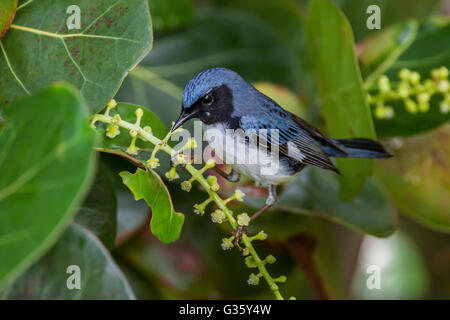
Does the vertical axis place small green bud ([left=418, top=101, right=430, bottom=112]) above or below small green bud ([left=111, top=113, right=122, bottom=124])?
above

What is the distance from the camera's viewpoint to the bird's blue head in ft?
3.04

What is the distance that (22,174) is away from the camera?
60cm

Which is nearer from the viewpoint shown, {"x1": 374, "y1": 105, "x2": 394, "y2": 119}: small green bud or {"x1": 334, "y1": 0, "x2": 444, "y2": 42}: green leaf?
{"x1": 374, "y1": 105, "x2": 394, "y2": 119}: small green bud

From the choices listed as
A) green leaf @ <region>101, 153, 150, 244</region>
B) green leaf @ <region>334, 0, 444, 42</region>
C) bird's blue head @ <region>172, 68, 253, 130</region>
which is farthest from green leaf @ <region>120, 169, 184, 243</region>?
green leaf @ <region>334, 0, 444, 42</region>

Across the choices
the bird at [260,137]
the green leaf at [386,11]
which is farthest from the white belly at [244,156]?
the green leaf at [386,11]

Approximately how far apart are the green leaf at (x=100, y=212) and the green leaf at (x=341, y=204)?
0.36 meters

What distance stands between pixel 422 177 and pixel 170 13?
29.8 inches

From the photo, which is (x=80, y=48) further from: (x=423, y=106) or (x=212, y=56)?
(x=423, y=106)

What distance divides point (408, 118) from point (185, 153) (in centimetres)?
65

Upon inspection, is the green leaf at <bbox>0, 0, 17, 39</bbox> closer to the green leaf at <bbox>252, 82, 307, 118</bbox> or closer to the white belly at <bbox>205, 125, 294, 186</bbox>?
the white belly at <bbox>205, 125, 294, 186</bbox>

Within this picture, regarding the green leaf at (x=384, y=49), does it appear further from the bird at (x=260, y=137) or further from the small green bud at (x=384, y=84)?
the bird at (x=260, y=137)

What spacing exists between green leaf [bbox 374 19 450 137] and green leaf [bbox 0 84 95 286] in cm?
→ 87

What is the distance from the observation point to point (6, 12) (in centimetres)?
82

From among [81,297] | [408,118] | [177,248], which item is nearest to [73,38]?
[81,297]
